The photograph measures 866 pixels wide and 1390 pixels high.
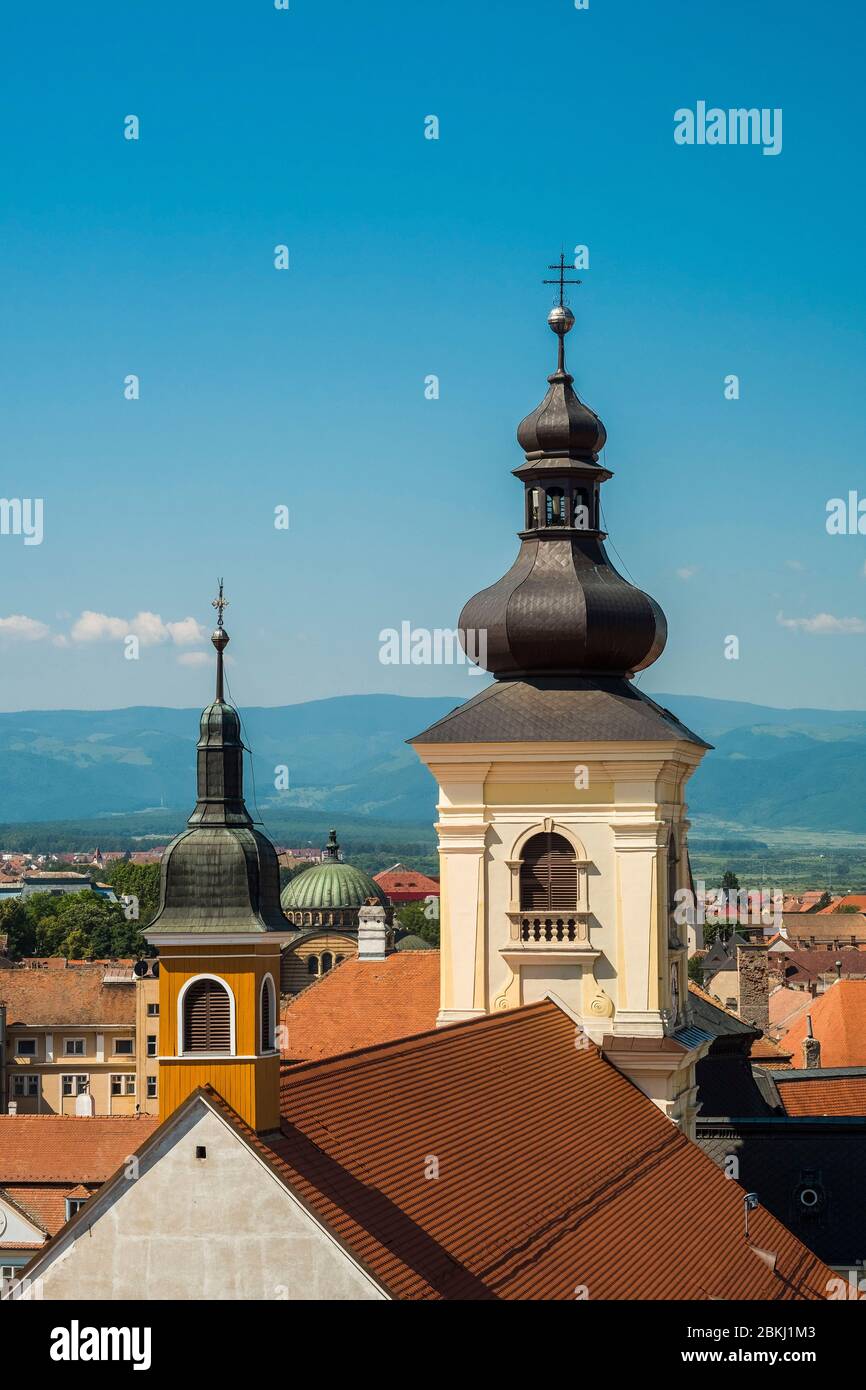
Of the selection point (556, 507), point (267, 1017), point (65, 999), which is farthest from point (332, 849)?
point (267, 1017)

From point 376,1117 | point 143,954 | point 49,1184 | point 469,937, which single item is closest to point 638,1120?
point 469,937

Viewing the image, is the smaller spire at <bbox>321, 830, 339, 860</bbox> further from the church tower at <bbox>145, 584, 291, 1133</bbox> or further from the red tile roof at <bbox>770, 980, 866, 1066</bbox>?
the church tower at <bbox>145, 584, 291, 1133</bbox>

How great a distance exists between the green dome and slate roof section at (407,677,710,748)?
9574cm

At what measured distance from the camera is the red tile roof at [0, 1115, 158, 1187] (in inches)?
2073

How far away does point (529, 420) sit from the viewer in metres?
33.5

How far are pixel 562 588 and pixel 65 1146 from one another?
27865mm

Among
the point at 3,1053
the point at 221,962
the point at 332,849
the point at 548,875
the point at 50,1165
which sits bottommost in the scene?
the point at 50,1165

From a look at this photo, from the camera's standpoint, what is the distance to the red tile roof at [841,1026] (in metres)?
67.8

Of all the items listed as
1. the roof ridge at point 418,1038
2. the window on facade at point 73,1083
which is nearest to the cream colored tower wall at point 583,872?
the roof ridge at point 418,1038

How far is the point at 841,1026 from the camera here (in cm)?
6938

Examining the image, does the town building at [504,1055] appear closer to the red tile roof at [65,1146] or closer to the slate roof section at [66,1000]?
the red tile roof at [65,1146]

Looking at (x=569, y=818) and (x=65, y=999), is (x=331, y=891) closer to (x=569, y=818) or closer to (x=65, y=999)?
Result: (x=65, y=999)

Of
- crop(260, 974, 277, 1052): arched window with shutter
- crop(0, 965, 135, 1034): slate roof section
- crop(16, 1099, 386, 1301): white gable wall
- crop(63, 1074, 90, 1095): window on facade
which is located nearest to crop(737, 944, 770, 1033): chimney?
crop(0, 965, 135, 1034): slate roof section

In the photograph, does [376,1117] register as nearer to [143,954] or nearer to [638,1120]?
[638,1120]
